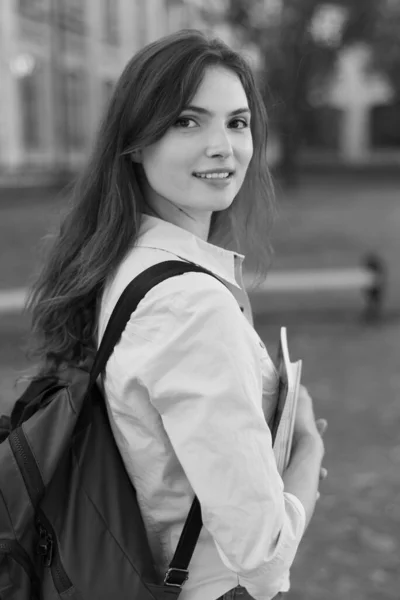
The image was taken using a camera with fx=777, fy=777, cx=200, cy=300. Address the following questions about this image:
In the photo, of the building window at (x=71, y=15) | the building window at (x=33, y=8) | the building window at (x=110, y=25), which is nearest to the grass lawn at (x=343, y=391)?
the building window at (x=33, y=8)

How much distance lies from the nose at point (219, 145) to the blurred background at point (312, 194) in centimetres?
26

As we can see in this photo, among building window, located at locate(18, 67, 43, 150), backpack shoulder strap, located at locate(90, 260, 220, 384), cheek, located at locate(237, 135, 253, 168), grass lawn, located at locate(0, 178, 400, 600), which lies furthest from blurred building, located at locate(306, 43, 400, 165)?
backpack shoulder strap, located at locate(90, 260, 220, 384)

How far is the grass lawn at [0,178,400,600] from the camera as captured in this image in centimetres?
311

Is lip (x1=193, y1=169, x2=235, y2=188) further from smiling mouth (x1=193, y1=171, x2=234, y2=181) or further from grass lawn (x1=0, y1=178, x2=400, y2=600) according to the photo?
grass lawn (x1=0, y1=178, x2=400, y2=600)

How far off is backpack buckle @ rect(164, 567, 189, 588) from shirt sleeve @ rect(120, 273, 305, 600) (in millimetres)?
118

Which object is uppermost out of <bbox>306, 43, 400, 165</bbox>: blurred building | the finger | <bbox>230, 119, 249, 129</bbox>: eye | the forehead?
the forehead

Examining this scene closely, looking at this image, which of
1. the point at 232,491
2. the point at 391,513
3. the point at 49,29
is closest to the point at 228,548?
the point at 232,491

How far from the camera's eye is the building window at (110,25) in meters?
25.9

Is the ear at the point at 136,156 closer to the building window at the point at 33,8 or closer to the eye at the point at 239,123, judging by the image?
the eye at the point at 239,123

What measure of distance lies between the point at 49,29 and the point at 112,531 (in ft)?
74.4

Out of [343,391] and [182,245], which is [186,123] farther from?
[343,391]

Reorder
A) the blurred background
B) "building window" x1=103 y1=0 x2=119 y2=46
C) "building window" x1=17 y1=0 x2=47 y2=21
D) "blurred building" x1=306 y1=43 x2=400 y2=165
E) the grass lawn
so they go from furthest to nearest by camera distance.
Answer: "blurred building" x1=306 y1=43 x2=400 y2=165
"building window" x1=103 y1=0 x2=119 y2=46
"building window" x1=17 y1=0 x2=47 y2=21
the blurred background
the grass lawn

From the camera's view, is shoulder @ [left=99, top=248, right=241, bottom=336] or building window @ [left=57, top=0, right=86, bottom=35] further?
building window @ [left=57, top=0, right=86, bottom=35]

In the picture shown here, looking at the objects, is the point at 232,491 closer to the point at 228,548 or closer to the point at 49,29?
the point at 228,548
